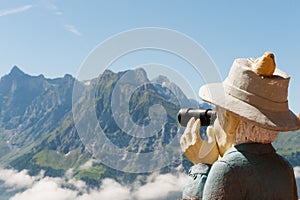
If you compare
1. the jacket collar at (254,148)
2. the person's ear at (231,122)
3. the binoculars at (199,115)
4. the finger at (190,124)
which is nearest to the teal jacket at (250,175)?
the jacket collar at (254,148)

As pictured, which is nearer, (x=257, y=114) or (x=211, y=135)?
(x=257, y=114)

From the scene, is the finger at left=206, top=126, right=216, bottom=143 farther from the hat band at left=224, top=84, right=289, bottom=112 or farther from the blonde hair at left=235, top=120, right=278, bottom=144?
the hat band at left=224, top=84, right=289, bottom=112

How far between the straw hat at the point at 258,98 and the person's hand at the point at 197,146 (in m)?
0.50

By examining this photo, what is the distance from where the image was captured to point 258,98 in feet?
13.0

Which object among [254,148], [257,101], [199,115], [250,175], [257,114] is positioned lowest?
[250,175]

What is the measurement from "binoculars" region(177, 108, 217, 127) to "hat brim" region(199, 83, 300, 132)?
29.2 inches

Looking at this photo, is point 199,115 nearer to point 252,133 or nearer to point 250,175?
point 252,133

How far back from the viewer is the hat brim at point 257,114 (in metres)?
3.86

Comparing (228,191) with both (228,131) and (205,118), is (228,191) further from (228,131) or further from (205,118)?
(205,118)

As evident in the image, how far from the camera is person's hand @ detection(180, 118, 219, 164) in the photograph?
4.50 meters

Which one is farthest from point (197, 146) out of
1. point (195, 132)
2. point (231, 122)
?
→ point (231, 122)

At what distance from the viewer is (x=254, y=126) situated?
399 cm

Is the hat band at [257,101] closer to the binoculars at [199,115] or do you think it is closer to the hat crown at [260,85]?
the hat crown at [260,85]

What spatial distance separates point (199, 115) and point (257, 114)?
1.16 metres
